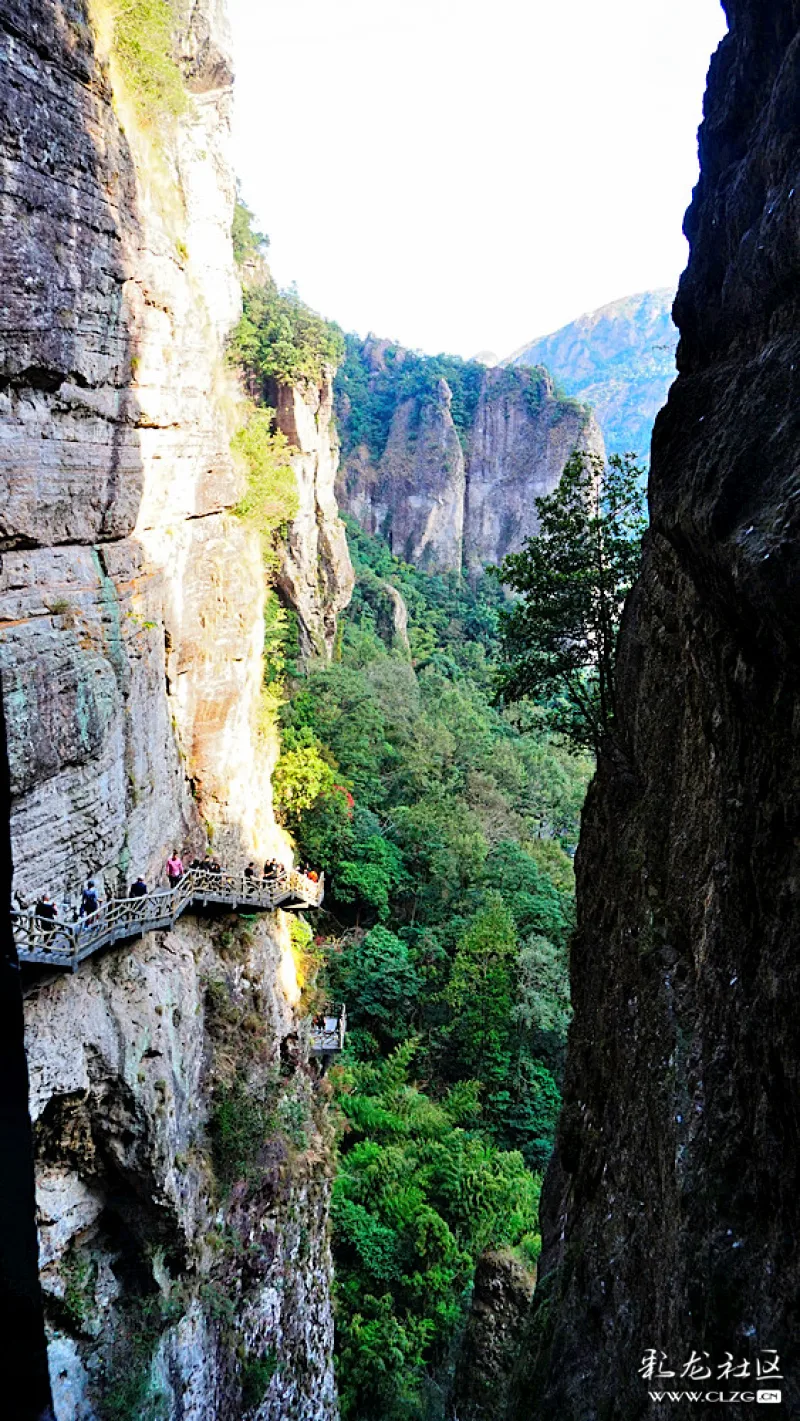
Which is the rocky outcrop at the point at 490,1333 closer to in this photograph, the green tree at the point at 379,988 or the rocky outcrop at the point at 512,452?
the green tree at the point at 379,988

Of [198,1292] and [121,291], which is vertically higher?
[121,291]

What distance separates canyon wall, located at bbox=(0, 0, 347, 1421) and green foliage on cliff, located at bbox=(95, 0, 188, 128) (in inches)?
9.4

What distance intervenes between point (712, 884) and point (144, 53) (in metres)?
16.0

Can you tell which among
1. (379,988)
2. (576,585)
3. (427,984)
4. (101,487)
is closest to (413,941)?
(427,984)

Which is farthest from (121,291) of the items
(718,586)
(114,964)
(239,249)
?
(239,249)

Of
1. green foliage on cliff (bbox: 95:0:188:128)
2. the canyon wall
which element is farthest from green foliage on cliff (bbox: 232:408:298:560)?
green foliage on cliff (bbox: 95:0:188:128)

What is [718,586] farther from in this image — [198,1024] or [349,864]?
[349,864]

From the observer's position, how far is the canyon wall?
9.78 metres

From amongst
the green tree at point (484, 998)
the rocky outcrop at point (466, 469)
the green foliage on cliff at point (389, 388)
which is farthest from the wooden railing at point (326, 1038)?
the green foliage on cliff at point (389, 388)

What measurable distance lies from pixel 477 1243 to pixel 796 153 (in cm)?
1965

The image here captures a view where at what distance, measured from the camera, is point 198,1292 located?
12.2 meters

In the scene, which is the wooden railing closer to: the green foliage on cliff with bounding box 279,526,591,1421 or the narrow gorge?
the narrow gorge

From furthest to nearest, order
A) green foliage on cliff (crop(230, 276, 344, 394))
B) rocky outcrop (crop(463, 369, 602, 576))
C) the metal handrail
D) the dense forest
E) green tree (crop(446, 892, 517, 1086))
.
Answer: rocky outcrop (crop(463, 369, 602, 576)), green foliage on cliff (crop(230, 276, 344, 394)), green tree (crop(446, 892, 517, 1086)), the dense forest, the metal handrail

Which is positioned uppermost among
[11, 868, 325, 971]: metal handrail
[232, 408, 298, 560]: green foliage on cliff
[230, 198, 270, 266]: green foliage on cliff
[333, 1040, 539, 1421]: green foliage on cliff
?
[230, 198, 270, 266]: green foliage on cliff
